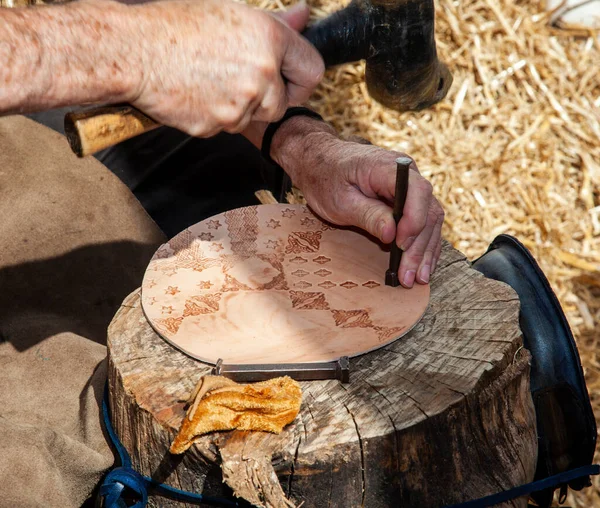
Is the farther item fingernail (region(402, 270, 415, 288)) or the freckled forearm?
fingernail (region(402, 270, 415, 288))

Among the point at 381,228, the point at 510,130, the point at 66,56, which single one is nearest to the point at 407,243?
the point at 381,228

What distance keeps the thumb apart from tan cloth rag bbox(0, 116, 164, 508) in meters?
0.87

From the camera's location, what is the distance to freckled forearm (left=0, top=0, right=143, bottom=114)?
1171 mm

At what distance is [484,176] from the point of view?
3.23 metres

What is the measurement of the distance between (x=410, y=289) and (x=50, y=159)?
117cm

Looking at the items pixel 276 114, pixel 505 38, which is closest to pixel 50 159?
pixel 276 114

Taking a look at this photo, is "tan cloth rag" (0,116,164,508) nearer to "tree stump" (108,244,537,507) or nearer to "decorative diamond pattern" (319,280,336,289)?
"tree stump" (108,244,537,507)

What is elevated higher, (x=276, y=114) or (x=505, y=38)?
(x=276, y=114)

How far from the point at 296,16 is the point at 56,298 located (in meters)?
1.00

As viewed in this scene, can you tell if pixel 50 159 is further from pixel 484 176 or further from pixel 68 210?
pixel 484 176

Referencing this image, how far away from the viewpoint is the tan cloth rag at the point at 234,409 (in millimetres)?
1161

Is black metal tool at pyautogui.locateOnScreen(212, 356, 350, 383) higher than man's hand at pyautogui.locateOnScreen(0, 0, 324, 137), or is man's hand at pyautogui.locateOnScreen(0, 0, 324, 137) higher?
man's hand at pyautogui.locateOnScreen(0, 0, 324, 137)

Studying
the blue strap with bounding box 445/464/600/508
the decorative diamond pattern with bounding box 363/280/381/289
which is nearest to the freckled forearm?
the decorative diamond pattern with bounding box 363/280/381/289

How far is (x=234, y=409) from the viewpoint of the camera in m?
1.17
